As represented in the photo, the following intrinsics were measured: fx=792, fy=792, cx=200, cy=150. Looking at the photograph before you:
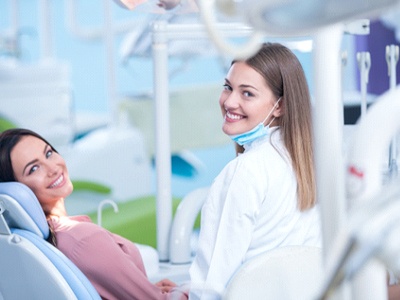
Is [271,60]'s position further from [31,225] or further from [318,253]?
[31,225]

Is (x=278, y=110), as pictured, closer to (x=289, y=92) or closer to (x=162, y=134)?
(x=289, y=92)

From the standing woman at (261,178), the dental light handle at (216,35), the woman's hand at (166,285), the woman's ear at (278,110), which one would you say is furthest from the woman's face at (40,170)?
the dental light handle at (216,35)

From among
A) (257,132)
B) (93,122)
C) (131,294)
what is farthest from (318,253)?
(93,122)

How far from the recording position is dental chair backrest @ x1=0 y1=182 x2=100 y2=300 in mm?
1917

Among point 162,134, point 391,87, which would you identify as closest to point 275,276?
point 391,87

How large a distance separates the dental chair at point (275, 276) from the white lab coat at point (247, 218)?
0.77ft

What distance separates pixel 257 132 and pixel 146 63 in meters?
7.48

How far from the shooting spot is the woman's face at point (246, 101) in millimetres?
2074

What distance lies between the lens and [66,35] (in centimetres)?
1014

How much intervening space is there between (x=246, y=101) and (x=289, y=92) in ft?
0.38

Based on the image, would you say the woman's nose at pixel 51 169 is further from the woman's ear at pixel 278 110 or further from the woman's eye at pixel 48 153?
the woman's ear at pixel 278 110

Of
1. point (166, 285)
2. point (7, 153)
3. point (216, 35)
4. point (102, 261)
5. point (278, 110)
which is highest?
point (216, 35)

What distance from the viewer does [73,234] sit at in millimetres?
2119

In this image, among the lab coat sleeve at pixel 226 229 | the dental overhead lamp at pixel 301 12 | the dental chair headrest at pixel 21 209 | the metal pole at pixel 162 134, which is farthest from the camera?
the metal pole at pixel 162 134
